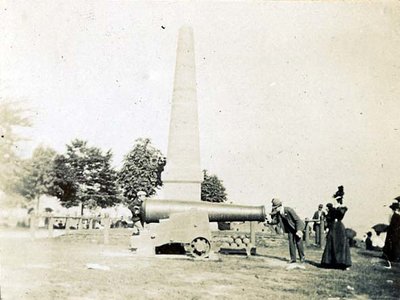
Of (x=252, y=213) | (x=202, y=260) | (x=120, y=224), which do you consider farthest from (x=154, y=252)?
(x=120, y=224)

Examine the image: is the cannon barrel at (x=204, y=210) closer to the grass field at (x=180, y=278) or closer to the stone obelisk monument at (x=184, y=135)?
the grass field at (x=180, y=278)

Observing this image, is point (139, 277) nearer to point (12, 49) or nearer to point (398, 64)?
point (12, 49)

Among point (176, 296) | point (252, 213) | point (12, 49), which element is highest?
point (12, 49)

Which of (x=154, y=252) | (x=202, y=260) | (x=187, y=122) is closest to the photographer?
(x=202, y=260)

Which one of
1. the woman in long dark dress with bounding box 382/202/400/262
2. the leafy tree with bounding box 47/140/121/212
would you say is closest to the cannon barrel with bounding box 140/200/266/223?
the woman in long dark dress with bounding box 382/202/400/262

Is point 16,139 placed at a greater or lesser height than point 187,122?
lesser

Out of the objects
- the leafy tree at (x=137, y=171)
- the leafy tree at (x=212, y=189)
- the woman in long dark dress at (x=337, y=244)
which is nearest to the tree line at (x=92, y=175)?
the leafy tree at (x=137, y=171)
